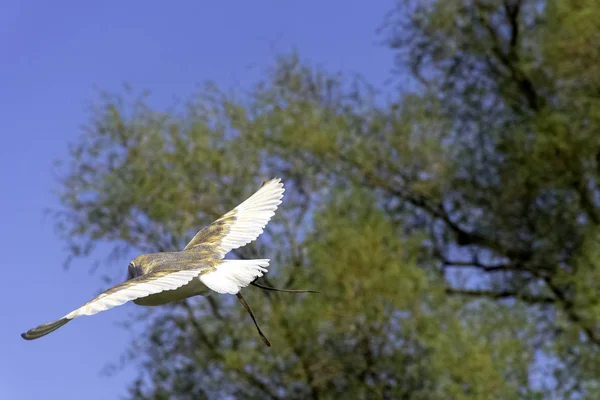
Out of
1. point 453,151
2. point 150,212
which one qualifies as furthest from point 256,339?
point 453,151

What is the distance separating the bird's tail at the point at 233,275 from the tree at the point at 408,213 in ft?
26.9

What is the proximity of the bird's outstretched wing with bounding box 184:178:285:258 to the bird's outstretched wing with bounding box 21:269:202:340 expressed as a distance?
1.21 metres

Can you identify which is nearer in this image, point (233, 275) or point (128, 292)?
point (128, 292)

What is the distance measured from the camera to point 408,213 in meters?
15.5

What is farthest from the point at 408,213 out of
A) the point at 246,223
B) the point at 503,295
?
the point at 246,223

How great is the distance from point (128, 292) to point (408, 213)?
39.4ft

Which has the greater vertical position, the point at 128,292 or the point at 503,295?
the point at 503,295

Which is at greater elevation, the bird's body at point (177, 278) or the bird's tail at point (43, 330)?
the bird's body at point (177, 278)

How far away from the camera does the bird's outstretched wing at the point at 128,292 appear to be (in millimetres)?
3488

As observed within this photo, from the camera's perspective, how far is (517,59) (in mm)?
15773

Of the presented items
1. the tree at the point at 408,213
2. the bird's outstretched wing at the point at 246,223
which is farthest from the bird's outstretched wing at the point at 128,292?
the tree at the point at 408,213

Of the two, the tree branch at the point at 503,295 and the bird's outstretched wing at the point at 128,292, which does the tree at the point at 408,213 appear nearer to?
the tree branch at the point at 503,295

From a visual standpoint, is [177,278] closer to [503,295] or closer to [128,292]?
[128,292]

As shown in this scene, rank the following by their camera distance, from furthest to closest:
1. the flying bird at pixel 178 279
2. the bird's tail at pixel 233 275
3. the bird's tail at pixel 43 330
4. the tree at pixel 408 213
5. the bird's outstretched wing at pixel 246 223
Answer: the tree at pixel 408 213 < the bird's outstretched wing at pixel 246 223 < the bird's tail at pixel 233 275 < the flying bird at pixel 178 279 < the bird's tail at pixel 43 330
